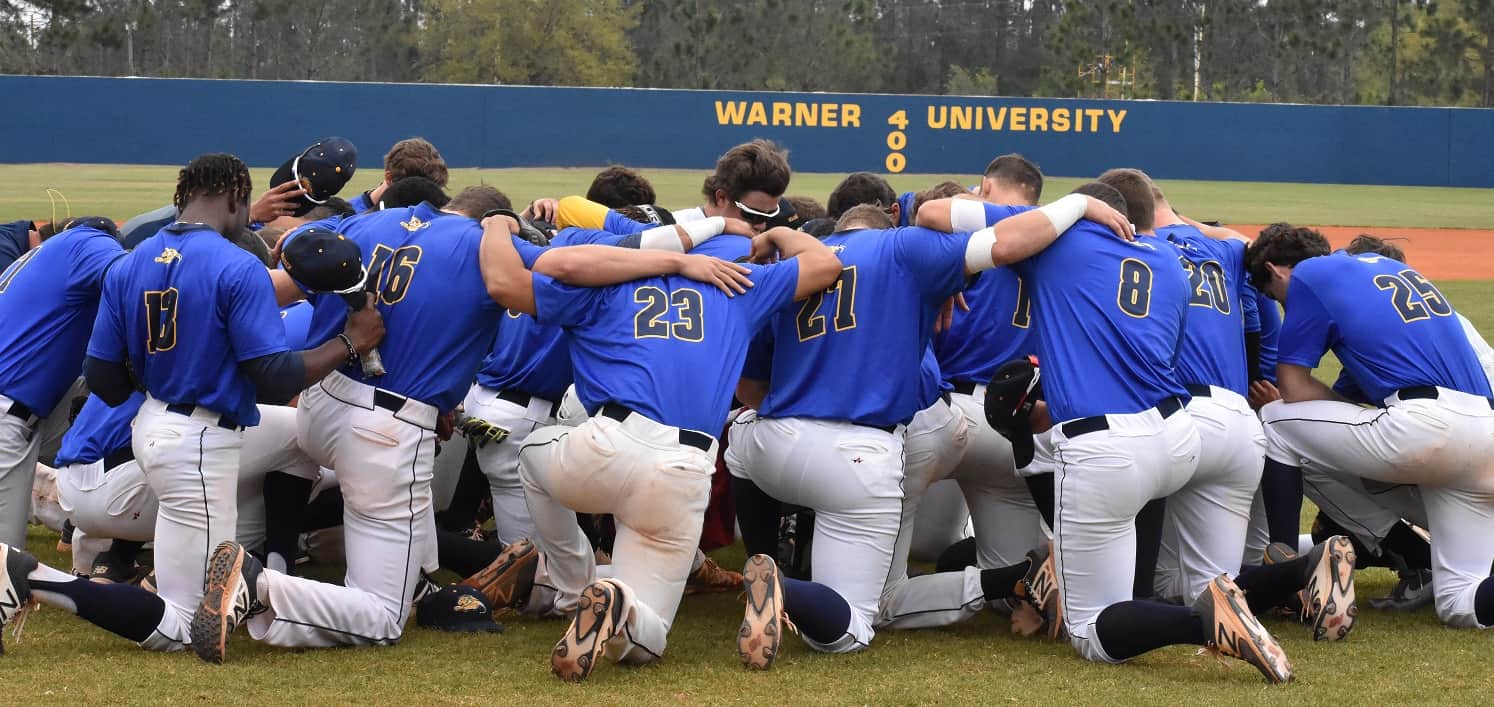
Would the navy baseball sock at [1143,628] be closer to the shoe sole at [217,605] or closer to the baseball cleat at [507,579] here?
the baseball cleat at [507,579]

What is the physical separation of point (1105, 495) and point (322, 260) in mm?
2604

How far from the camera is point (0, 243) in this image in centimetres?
665

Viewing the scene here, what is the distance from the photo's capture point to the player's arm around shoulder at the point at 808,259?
5.00 metres

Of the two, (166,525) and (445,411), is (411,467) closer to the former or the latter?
(445,411)

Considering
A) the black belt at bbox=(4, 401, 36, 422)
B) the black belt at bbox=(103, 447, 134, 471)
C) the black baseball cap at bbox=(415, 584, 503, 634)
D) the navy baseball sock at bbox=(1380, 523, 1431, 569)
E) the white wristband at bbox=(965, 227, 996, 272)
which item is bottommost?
the black baseball cap at bbox=(415, 584, 503, 634)

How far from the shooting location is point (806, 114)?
111 ft

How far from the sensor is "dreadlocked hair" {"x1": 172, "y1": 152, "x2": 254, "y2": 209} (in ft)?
16.3

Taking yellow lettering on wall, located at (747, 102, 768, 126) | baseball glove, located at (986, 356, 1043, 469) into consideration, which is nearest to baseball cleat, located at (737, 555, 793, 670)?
baseball glove, located at (986, 356, 1043, 469)

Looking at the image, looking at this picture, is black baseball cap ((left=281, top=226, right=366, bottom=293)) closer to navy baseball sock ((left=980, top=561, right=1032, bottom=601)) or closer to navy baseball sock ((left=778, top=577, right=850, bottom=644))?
navy baseball sock ((left=778, top=577, right=850, bottom=644))

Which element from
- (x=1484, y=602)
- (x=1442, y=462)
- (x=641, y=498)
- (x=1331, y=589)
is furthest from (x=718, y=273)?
(x=1484, y=602)

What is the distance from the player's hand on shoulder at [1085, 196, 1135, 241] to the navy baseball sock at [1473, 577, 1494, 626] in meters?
1.75

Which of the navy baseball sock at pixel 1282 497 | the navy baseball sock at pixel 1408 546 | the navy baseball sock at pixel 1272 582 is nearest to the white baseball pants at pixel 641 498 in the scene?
the navy baseball sock at pixel 1272 582

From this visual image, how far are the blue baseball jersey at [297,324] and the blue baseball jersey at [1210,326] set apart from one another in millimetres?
3205

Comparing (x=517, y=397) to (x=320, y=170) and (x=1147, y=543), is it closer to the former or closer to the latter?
(x=320, y=170)
